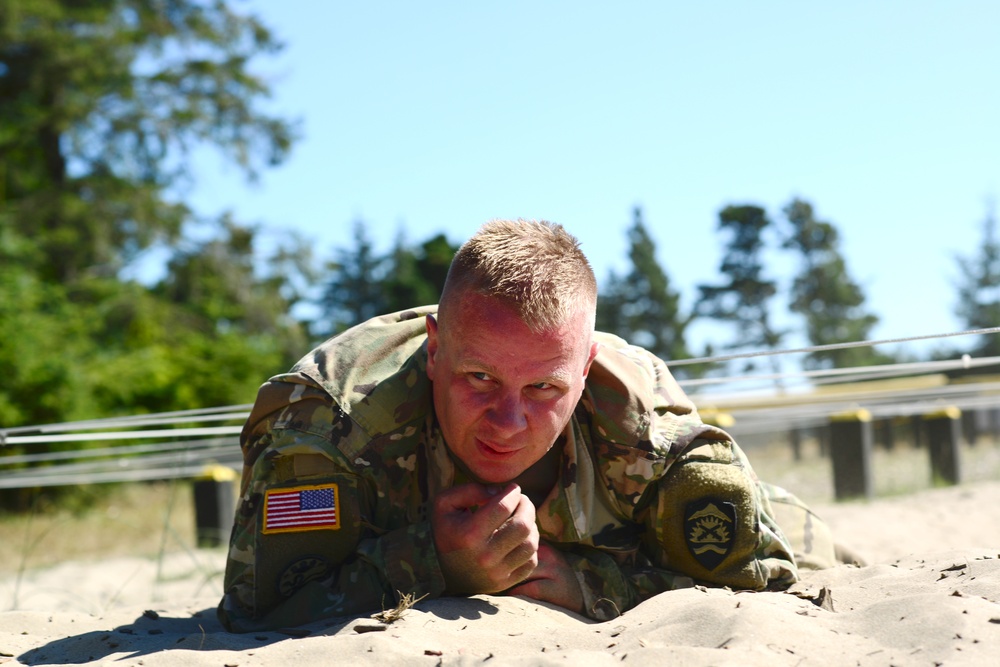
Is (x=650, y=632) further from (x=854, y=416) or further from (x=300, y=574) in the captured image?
(x=854, y=416)

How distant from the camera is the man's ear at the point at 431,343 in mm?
2955

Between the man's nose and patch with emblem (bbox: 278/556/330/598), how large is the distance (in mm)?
707

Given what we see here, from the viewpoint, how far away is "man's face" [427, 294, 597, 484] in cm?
269

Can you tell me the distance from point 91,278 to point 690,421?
681 inches

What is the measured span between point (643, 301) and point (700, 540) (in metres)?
13.9

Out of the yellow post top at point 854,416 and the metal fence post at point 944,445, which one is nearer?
the yellow post top at point 854,416

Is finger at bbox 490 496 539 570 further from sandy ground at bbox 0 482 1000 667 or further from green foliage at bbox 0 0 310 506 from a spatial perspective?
green foliage at bbox 0 0 310 506

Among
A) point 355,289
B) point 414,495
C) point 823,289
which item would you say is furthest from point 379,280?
point 414,495

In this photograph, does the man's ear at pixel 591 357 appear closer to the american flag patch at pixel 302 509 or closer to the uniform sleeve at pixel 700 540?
the uniform sleeve at pixel 700 540

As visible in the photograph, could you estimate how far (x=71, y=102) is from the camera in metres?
18.5

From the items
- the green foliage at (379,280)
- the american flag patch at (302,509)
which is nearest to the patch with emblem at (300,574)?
the american flag patch at (302,509)

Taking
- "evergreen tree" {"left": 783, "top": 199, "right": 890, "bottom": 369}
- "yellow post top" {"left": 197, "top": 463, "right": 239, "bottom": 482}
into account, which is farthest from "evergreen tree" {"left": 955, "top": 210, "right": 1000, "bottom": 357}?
"yellow post top" {"left": 197, "top": 463, "right": 239, "bottom": 482}

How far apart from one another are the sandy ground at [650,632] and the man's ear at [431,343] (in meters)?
0.68

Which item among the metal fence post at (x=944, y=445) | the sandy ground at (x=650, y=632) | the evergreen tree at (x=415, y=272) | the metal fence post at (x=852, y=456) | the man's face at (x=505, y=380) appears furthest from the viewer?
the evergreen tree at (x=415, y=272)
